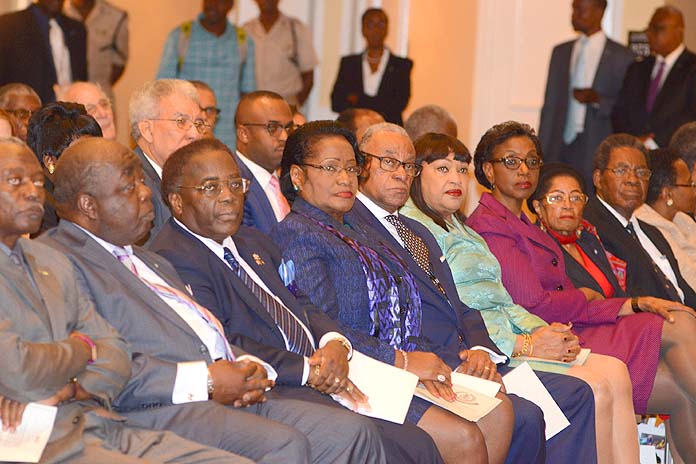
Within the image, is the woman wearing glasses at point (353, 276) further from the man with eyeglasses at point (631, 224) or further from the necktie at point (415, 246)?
the man with eyeglasses at point (631, 224)

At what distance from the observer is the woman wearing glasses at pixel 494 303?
475 centimetres

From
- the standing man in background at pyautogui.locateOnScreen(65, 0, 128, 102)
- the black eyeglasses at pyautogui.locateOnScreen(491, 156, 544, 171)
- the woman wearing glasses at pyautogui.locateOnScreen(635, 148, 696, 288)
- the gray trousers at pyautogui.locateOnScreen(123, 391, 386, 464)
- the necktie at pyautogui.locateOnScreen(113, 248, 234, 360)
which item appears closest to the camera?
the gray trousers at pyautogui.locateOnScreen(123, 391, 386, 464)

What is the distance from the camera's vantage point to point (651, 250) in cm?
606

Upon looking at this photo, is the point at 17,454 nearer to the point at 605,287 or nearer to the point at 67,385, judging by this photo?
the point at 67,385

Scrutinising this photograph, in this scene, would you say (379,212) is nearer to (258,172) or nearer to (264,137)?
(258,172)

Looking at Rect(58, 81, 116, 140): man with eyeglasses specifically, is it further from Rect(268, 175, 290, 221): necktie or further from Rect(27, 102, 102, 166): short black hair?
Rect(27, 102, 102, 166): short black hair

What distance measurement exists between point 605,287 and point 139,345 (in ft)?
9.34

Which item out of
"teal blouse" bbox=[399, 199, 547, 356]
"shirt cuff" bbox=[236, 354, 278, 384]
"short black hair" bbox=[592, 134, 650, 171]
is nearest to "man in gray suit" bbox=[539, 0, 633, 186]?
"short black hair" bbox=[592, 134, 650, 171]

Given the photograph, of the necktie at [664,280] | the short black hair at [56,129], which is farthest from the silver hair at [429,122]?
the short black hair at [56,129]

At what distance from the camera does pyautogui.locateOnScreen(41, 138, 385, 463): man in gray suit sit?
10.9 ft

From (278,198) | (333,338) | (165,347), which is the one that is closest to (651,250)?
(278,198)

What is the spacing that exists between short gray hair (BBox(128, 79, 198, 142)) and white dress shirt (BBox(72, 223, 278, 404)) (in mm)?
1682

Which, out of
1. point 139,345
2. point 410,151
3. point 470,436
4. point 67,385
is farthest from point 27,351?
point 410,151

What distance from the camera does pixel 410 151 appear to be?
4.88 meters
